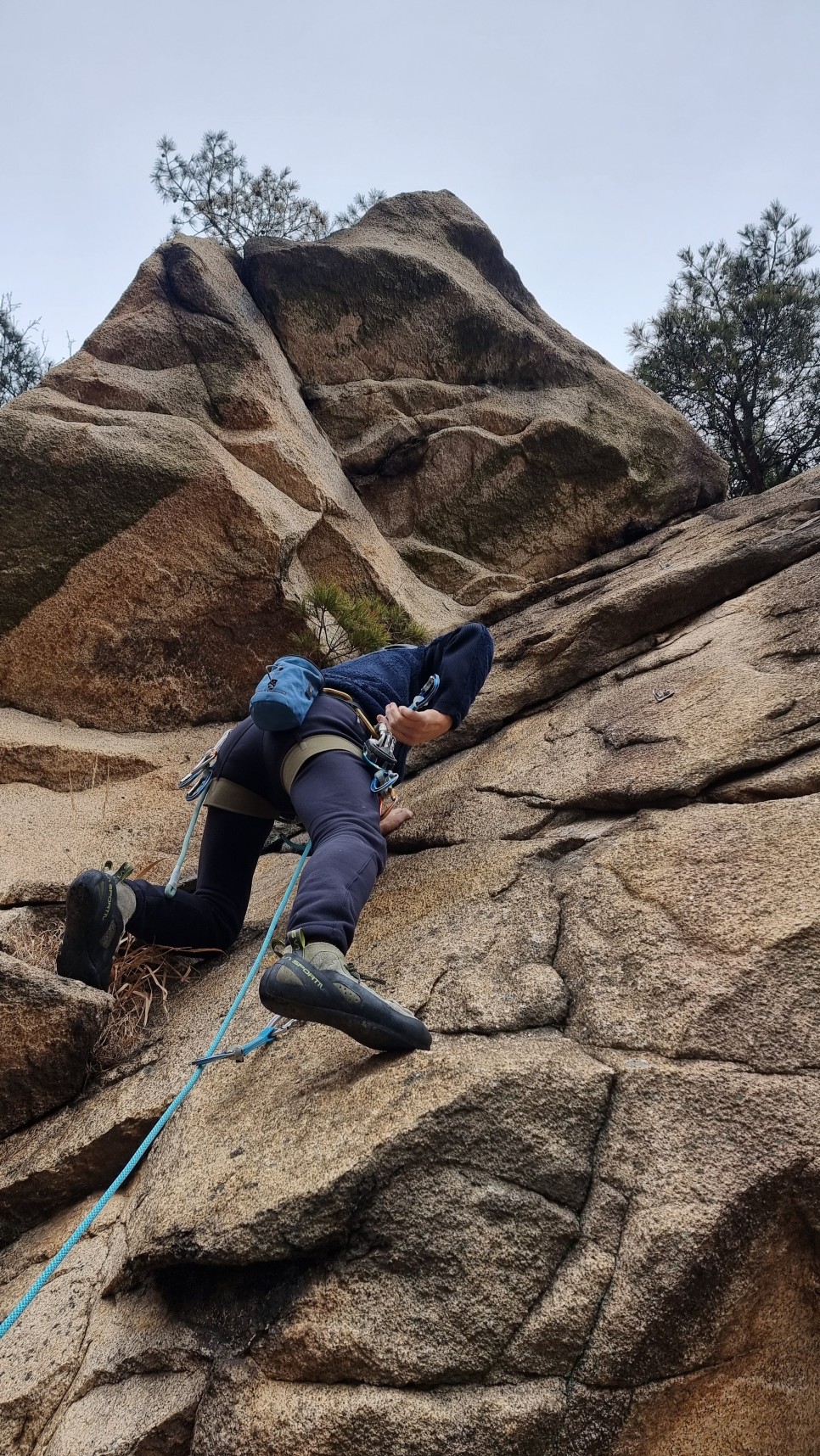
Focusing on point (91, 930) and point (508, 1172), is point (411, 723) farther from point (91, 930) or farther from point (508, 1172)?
point (508, 1172)

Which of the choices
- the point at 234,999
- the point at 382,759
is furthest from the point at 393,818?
the point at 234,999

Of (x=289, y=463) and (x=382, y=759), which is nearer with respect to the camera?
(x=382, y=759)

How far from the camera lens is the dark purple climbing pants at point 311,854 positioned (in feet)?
7.96

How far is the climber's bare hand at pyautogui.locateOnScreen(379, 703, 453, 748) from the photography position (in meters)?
3.23

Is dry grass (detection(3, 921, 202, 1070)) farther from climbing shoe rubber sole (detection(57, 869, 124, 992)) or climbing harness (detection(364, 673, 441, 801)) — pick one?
climbing harness (detection(364, 673, 441, 801))

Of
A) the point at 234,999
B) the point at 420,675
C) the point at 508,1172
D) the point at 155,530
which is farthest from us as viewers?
the point at 155,530

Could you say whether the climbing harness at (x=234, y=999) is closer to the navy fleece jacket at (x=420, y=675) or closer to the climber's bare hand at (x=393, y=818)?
the navy fleece jacket at (x=420, y=675)

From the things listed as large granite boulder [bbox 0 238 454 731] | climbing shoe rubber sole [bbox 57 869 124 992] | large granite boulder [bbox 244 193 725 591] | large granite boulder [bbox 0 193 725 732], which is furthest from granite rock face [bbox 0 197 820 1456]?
large granite boulder [bbox 244 193 725 591]

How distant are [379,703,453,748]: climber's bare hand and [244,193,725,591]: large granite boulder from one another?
13.6 feet

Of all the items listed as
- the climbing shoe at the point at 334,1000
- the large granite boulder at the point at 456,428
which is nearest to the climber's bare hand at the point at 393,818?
the climbing shoe at the point at 334,1000

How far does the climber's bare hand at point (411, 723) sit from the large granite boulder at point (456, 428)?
4.15 metres

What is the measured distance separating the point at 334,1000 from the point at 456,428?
21.0 feet

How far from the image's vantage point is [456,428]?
25.2 ft

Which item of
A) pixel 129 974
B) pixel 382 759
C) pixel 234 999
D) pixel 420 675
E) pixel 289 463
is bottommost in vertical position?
pixel 234 999
